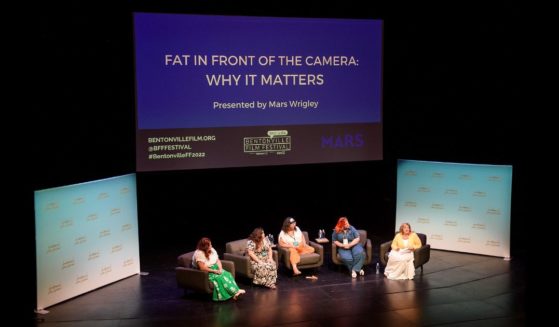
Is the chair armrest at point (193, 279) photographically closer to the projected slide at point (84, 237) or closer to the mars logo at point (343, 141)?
the projected slide at point (84, 237)

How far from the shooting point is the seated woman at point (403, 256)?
32.8ft

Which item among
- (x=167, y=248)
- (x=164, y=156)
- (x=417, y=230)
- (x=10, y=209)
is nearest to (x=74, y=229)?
(x=10, y=209)

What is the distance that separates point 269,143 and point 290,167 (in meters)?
2.28

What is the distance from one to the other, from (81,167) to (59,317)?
2.59 meters

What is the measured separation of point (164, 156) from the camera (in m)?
10.3

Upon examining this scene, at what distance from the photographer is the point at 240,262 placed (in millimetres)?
9664

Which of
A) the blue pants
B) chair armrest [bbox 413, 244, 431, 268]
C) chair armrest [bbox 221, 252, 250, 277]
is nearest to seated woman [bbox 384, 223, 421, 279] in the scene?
chair armrest [bbox 413, 244, 431, 268]

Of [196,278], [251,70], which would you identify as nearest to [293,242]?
[196,278]

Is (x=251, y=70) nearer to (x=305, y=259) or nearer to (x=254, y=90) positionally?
(x=254, y=90)

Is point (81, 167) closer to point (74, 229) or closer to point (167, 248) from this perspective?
point (74, 229)

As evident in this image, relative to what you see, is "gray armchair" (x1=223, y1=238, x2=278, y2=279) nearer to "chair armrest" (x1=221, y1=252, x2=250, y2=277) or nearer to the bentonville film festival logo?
"chair armrest" (x1=221, y1=252, x2=250, y2=277)

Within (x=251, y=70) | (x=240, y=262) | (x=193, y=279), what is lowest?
(x=193, y=279)

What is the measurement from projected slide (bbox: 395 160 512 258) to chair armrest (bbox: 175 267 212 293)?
4289mm

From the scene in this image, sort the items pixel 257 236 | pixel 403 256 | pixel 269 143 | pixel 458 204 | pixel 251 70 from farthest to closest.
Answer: pixel 458 204 < pixel 269 143 < pixel 251 70 < pixel 403 256 < pixel 257 236
